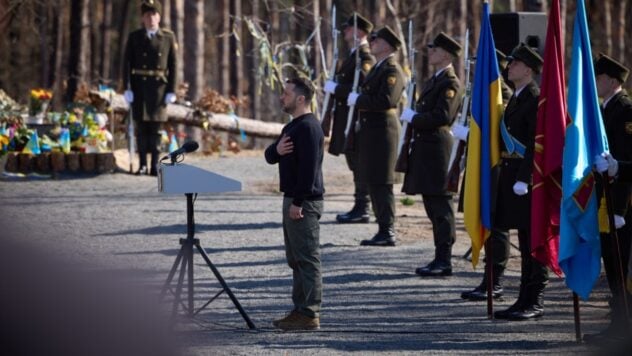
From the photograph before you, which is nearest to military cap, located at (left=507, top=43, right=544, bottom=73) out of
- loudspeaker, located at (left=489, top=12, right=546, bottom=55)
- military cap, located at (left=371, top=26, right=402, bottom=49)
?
military cap, located at (left=371, top=26, right=402, bottom=49)

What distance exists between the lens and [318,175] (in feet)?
26.5

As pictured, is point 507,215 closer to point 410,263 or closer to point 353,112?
point 410,263

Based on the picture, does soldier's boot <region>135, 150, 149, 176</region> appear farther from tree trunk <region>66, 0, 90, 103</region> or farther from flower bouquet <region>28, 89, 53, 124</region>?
tree trunk <region>66, 0, 90, 103</region>

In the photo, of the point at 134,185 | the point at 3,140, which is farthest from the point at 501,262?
the point at 3,140

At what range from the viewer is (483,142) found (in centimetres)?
866

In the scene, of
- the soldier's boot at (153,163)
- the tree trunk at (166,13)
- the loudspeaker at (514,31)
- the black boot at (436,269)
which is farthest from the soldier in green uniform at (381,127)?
the tree trunk at (166,13)

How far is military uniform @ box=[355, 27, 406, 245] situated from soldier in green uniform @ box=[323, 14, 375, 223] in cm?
81

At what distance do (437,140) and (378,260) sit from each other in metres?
1.34

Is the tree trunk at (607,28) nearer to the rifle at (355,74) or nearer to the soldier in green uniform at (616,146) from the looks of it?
the rifle at (355,74)

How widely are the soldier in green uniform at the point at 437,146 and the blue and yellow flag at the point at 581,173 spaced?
107 inches

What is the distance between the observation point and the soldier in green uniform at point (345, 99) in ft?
43.7

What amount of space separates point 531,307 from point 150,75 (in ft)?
31.9

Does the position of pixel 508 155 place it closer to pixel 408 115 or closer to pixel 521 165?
pixel 521 165

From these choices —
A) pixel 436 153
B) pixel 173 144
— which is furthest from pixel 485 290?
pixel 173 144
